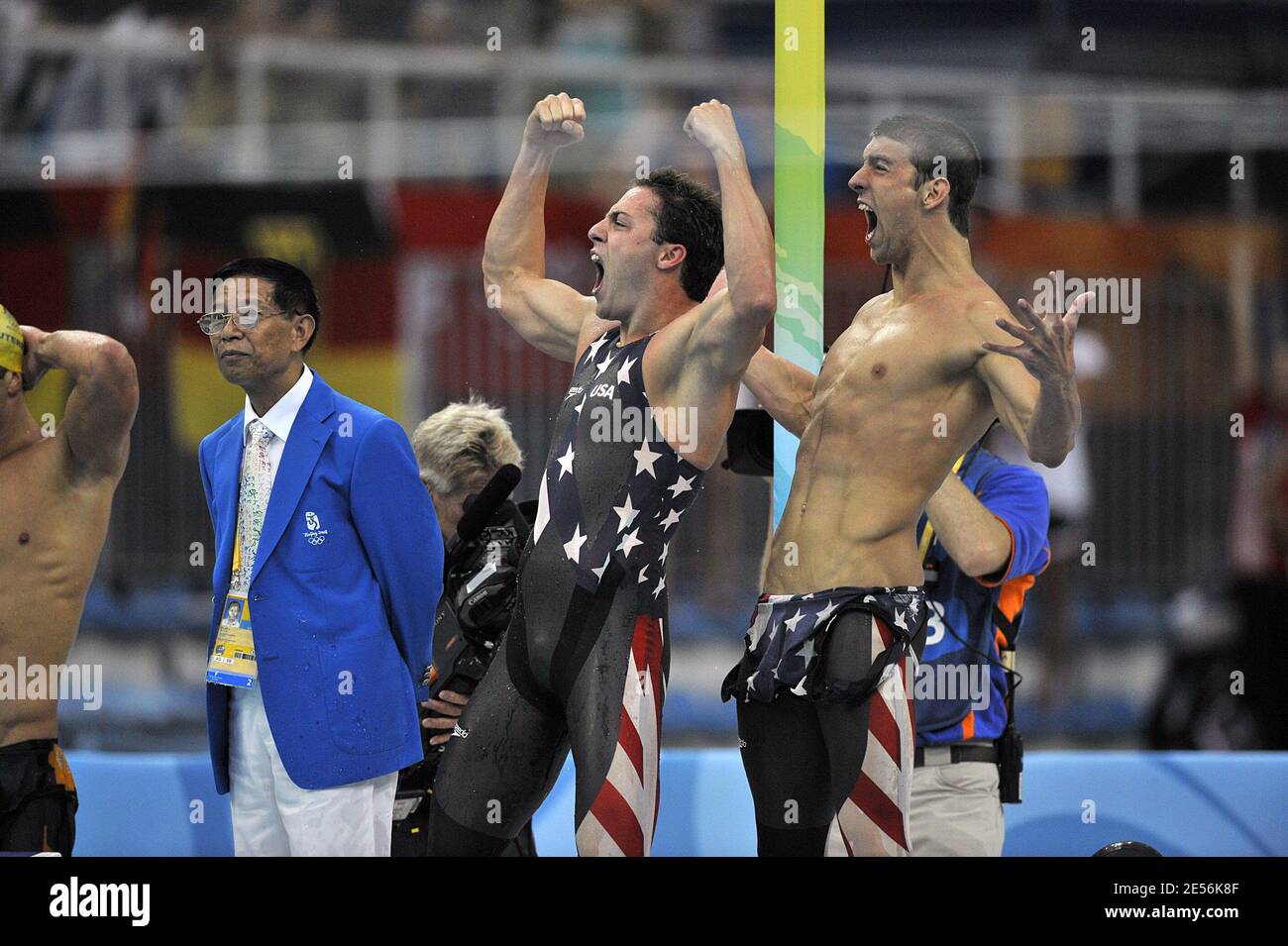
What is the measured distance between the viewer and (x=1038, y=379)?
357 centimetres

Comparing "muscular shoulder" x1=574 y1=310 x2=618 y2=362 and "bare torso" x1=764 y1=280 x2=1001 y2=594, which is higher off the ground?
"muscular shoulder" x1=574 y1=310 x2=618 y2=362

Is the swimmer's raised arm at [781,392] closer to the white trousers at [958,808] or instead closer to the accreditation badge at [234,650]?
the white trousers at [958,808]

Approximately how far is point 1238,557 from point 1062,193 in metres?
2.09

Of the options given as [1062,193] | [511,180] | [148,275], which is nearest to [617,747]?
[511,180]

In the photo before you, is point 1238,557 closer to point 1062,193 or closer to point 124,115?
point 1062,193

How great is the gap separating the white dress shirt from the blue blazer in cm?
2

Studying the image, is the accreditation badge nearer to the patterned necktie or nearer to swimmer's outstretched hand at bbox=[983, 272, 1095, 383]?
the patterned necktie

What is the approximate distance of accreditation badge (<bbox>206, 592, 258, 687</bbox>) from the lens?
384 cm

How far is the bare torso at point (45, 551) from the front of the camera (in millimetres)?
4242

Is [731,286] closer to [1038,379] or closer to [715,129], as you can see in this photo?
[715,129]

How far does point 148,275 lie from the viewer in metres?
7.80

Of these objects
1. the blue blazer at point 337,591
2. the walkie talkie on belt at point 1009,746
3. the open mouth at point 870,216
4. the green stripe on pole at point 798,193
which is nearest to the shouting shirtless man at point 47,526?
the blue blazer at point 337,591

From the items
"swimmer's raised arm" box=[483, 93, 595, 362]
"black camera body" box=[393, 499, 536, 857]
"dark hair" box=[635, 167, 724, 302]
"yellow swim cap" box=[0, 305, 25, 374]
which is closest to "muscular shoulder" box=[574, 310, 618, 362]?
"swimmer's raised arm" box=[483, 93, 595, 362]

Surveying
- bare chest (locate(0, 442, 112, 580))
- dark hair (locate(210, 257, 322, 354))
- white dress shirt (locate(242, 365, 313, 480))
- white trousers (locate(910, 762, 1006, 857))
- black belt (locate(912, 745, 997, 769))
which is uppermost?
dark hair (locate(210, 257, 322, 354))
